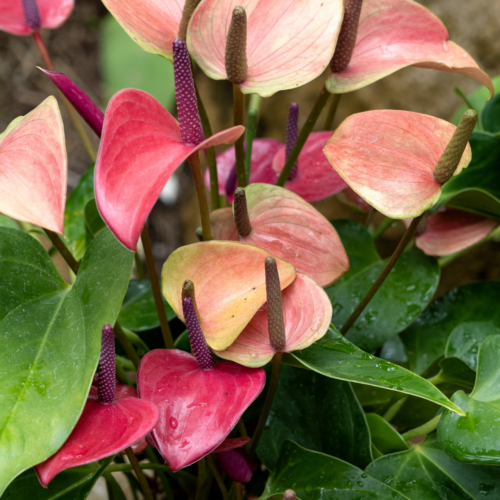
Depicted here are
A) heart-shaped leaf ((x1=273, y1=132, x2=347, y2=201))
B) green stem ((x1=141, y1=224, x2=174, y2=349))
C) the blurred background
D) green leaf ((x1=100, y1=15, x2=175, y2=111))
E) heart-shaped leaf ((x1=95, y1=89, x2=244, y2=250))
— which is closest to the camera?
heart-shaped leaf ((x1=95, y1=89, x2=244, y2=250))

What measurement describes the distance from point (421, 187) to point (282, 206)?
0.12m

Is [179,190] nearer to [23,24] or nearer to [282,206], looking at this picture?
[23,24]

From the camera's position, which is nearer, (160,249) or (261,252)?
(261,252)

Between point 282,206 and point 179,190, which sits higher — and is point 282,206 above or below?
above

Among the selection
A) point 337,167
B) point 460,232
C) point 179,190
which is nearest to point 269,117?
point 179,190

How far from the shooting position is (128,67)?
1.75 metres

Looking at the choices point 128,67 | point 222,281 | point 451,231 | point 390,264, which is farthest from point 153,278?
point 128,67

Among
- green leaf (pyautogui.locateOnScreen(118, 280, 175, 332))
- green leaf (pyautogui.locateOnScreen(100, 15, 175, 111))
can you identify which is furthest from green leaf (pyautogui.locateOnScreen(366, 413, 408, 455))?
green leaf (pyautogui.locateOnScreen(100, 15, 175, 111))

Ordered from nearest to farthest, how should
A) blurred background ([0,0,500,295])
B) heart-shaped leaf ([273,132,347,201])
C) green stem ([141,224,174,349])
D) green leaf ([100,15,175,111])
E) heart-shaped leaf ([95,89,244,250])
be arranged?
1. heart-shaped leaf ([95,89,244,250])
2. green stem ([141,224,174,349])
3. heart-shaped leaf ([273,132,347,201])
4. blurred background ([0,0,500,295])
5. green leaf ([100,15,175,111])

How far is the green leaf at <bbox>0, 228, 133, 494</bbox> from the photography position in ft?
0.99

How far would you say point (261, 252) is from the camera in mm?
349

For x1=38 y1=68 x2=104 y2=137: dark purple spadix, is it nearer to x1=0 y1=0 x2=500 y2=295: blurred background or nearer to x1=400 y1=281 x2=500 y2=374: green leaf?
x1=400 y1=281 x2=500 y2=374: green leaf

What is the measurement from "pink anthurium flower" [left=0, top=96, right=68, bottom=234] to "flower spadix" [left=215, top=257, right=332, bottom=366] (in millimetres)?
132

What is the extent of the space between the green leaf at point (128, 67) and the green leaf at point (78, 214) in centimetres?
113
